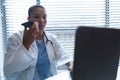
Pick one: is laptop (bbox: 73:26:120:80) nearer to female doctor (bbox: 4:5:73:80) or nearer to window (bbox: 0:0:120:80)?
female doctor (bbox: 4:5:73:80)

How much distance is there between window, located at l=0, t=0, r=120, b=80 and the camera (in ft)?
7.98

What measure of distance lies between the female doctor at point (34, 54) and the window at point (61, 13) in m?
0.61

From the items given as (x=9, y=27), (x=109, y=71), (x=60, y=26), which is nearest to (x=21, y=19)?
(x=9, y=27)

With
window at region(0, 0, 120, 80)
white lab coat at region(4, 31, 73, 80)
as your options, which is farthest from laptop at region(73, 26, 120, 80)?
window at region(0, 0, 120, 80)

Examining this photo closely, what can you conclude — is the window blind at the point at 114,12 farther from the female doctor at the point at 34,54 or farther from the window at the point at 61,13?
the female doctor at the point at 34,54

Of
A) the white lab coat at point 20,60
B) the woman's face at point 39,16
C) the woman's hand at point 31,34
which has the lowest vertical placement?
the white lab coat at point 20,60

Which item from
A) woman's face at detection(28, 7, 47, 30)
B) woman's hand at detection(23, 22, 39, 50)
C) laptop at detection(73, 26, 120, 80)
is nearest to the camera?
laptop at detection(73, 26, 120, 80)

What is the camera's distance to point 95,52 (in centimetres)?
72

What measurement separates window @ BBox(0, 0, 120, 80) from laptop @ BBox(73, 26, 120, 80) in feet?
5.51

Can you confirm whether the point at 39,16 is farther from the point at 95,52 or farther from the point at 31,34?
the point at 95,52

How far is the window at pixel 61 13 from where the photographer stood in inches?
95.8

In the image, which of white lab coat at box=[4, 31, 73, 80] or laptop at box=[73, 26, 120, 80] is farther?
white lab coat at box=[4, 31, 73, 80]

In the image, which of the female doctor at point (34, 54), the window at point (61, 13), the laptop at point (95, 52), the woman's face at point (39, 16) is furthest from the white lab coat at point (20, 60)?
the laptop at point (95, 52)

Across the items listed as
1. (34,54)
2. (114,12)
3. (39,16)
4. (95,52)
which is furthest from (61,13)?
(95,52)
